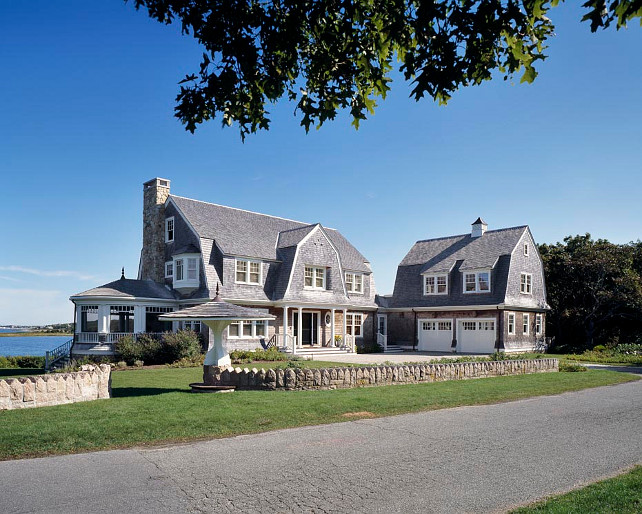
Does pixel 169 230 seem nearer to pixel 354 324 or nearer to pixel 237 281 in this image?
pixel 237 281

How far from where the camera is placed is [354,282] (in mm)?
38000

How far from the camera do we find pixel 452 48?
22.3ft

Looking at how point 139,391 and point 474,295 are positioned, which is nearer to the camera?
point 139,391

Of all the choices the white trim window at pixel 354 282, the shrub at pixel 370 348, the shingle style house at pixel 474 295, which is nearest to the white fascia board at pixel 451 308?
the shingle style house at pixel 474 295

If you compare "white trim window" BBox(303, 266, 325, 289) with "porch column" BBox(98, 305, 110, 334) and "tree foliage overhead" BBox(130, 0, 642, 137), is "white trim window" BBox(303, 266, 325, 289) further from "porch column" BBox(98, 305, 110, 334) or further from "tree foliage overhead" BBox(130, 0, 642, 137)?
"tree foliage overhead" BBox(130, 0, 642, 137)

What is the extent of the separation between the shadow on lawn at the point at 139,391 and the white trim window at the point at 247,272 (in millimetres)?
14955

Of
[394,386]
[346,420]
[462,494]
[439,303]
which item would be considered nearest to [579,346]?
[439,303]

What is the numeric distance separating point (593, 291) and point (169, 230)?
28932 millimetres

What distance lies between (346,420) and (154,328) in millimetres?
20893

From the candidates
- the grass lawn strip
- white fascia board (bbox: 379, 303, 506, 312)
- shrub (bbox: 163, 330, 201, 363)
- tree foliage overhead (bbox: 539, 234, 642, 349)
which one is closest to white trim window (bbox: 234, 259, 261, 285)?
shrub (bbox: 163, 330, 201, 363)

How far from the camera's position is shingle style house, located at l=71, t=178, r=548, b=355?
2947 cm

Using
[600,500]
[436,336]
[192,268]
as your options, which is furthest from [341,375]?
[436,336]

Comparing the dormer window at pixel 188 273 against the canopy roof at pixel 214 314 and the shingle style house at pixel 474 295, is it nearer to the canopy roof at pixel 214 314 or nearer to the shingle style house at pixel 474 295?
the canopy roof at pixel 214 314

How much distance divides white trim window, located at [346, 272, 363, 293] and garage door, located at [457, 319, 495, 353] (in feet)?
24.1
